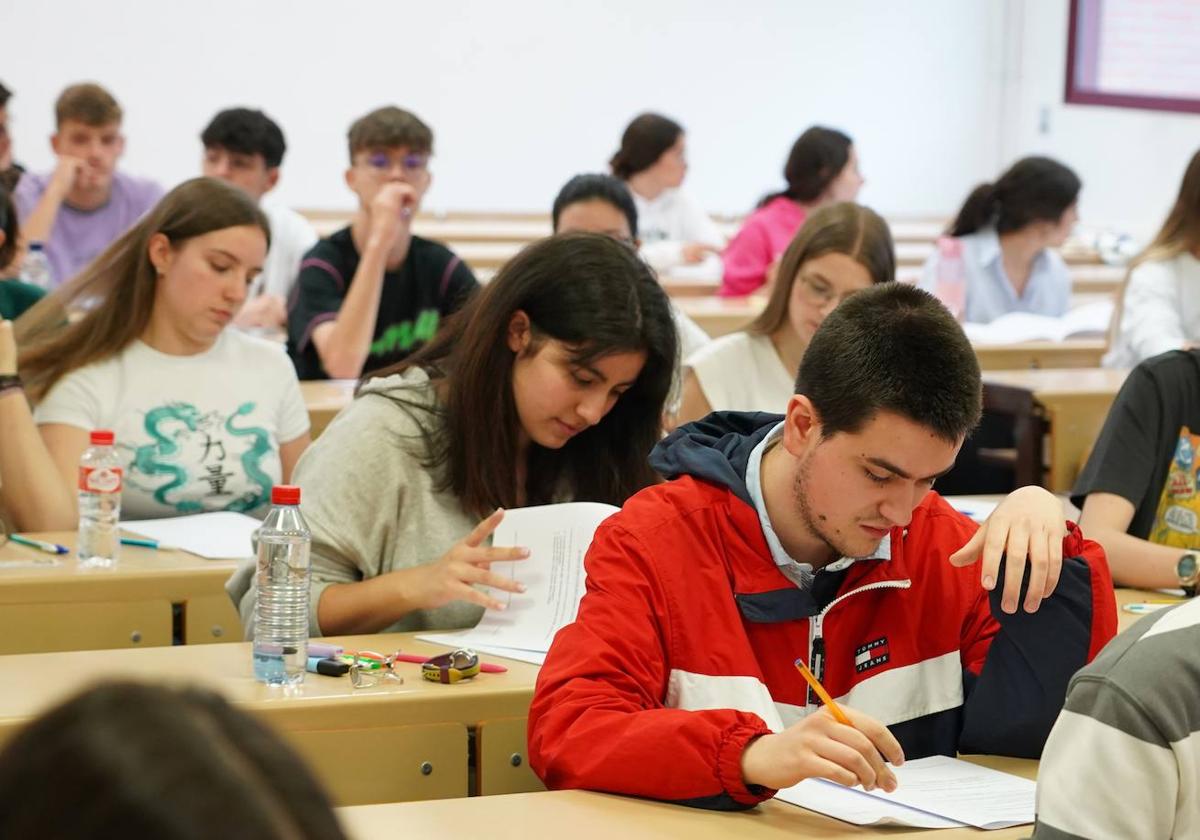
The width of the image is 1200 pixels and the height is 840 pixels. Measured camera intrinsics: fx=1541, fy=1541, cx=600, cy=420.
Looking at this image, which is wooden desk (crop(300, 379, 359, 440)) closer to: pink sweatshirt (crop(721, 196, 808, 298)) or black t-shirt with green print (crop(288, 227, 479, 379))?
black t-shirt with green print (crop(288, 227, 479, 379))

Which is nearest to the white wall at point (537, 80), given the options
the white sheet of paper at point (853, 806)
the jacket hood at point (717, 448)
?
the jacket hood at point (717, 448)

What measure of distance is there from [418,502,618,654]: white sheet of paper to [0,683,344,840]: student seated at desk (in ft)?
5.11

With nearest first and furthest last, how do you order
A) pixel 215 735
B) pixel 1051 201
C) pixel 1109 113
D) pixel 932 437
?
pixel 215 735 → pixel 932 437 → pixel 1051 201 → pixel 1109 113

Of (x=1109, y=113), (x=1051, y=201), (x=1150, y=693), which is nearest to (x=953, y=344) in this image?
(x=1150, y=693)

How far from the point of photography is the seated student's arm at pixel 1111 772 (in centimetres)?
109

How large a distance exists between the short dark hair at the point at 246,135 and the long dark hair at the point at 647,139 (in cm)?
171

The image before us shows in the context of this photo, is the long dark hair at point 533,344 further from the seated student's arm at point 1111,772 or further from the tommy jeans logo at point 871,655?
the seated student's arm at point 1111,772

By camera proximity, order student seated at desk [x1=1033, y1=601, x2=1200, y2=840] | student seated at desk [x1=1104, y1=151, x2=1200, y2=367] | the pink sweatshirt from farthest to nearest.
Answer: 1. the pink sweatshirt
2. student seated at desk [x1=1104, y1=151, x2=1200, y2=367]
3. student seated at desk [x1=1033, y1=601, x2=1200, y2=840]

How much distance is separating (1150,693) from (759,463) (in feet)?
2.11

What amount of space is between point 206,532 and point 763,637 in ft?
4.47

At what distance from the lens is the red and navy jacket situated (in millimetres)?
1506

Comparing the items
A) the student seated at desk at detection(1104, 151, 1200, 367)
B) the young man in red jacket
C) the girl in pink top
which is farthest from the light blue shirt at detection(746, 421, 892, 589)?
the girl in pink top

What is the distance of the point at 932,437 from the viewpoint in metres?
1.52

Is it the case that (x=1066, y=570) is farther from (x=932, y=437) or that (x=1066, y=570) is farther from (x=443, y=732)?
(x=443, y=732)
